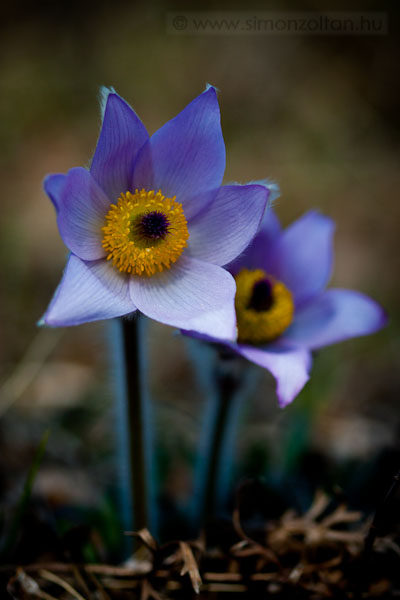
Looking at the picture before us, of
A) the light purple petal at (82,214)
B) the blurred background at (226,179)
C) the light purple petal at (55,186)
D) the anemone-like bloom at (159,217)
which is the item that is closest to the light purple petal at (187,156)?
the anemone-like bloom at (159,217)

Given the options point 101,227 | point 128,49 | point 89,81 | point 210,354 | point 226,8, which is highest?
Result: point 226,8

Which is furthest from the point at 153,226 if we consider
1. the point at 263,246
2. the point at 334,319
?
the point at 334,319

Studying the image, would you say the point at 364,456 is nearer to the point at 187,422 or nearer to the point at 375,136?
the point at 187,422

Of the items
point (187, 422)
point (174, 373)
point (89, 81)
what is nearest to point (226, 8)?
point (89, 81)

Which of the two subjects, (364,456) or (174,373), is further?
(174,373)

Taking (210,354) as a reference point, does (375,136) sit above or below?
above

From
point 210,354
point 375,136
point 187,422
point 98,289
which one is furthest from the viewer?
point 375,136

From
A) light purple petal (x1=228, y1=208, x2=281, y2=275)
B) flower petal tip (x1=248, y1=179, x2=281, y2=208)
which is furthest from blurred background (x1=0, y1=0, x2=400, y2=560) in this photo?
flower petal tip (x1=248, y1=179, x2=281, y2=208)

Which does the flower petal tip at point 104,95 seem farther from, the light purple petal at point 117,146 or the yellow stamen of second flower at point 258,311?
the yellow stamen of second flower at point 258,311
